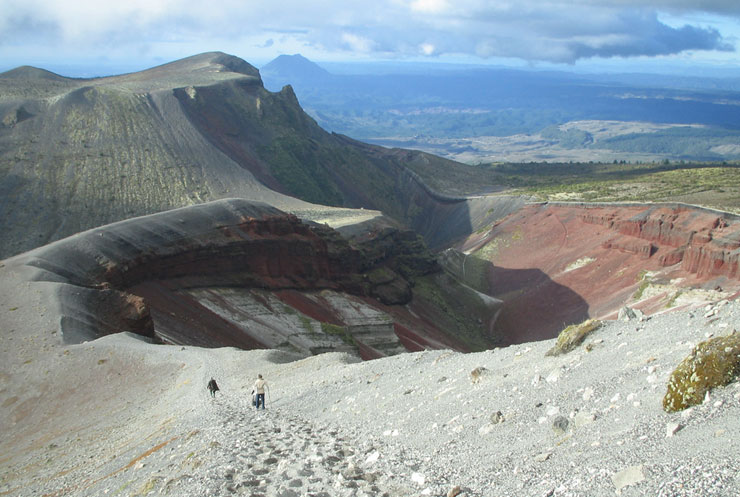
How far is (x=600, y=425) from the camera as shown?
28.6ft

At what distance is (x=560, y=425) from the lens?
9.10 metres

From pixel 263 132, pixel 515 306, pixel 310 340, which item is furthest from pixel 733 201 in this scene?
pixel 263 132

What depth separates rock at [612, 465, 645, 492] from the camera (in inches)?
270

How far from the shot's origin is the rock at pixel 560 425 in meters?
9.00

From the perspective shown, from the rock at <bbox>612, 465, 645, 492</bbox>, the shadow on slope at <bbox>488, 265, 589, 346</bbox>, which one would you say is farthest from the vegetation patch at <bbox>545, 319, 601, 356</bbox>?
the shadow on slope at <bbox>488, 265, 589, 346</bbox>

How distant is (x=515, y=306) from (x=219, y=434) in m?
48.3

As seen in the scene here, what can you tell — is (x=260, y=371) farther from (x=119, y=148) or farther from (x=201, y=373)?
(x=119, y=148)

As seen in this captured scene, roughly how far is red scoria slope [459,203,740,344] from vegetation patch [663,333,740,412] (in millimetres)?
35821

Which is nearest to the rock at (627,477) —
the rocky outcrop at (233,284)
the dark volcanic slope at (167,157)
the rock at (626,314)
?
the rock at (626,314)

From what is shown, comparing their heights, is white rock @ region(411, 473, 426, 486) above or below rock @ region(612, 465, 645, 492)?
below

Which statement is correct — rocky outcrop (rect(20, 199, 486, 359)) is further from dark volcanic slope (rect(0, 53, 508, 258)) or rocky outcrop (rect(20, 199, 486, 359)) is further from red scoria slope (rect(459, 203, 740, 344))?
dark volcanic slope (rect(0, 53, 508, 258))

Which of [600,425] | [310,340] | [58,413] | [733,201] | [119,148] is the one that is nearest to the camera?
[600,425]

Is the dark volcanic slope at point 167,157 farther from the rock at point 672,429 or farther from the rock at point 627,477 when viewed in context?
the rock at point 627,477

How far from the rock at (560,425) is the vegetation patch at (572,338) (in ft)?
12.1
